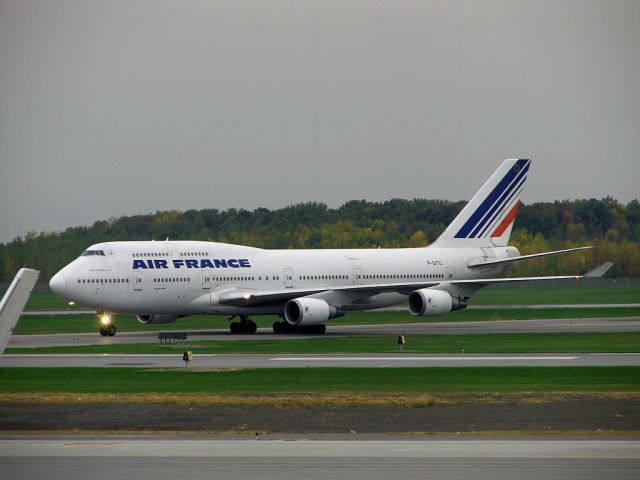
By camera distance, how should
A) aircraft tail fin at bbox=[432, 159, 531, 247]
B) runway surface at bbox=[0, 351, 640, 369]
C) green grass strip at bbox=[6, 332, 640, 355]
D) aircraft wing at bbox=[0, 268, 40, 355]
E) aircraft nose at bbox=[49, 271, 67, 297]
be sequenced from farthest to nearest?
1. aircraft tail fin at bbox=[432, 159, 531, 247]
2. aircraft nose at bbox=[49, 271, 67, 297]
3. green grass strip at bbox=[6, 332, 640, 355]
4. runway surface at bbox=[0, 351, 640, 369]
5. aircraft wing at bbox=[0, 268, 40, 355]

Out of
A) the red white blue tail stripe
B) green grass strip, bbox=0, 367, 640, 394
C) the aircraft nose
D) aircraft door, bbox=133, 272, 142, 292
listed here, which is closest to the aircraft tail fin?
the red white blue tail stripe

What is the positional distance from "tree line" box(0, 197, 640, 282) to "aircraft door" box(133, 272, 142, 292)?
32.1m

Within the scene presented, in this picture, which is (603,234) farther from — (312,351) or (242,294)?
(312,351)

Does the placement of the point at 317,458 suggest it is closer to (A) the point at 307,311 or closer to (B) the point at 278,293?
(A) the point at 307,311

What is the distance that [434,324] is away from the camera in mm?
66625

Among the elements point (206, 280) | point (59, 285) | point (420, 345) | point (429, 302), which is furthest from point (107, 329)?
point (420, 345)

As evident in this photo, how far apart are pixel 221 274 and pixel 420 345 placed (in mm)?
Result: 13794

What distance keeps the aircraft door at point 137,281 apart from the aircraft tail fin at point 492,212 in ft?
63.1

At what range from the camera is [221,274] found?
2341 inches

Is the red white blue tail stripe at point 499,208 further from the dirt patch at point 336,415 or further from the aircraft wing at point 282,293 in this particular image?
the dirt patch at point 336,415

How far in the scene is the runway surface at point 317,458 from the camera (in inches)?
751

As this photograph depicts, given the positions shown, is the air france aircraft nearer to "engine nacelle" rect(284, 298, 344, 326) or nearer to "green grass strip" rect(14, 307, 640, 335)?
"engine nacelle" rect(284, 298, 344, 326)

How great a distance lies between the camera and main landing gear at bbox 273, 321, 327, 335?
2320 inches

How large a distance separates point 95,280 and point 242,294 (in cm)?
712
